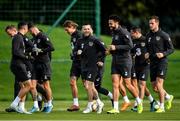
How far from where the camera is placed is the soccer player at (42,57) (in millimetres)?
24641

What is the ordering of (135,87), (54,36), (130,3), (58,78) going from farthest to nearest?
(130,3) → (54,36) → (58,78) → (135,87)

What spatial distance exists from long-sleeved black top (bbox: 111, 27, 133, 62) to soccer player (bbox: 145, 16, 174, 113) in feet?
2.35

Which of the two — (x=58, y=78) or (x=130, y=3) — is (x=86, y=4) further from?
(x=130, y=3)

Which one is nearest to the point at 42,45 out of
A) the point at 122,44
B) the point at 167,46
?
the point at 122,44

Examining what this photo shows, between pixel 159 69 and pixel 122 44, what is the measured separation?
1169 millimetres

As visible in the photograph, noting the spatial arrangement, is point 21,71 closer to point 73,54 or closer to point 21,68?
point 21,68

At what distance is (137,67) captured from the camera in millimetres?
26219

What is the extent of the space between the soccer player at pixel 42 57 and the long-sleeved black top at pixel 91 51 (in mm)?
862

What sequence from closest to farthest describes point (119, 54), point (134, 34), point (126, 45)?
1. point (126, 45)
2. point (119, 54)
3. point (134, 34)

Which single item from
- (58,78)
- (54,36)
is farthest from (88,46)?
(54,36)

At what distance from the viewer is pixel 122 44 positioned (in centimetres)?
2394

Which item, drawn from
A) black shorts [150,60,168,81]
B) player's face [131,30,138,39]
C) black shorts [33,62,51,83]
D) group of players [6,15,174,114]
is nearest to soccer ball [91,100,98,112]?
group of players [6,15,174,114]

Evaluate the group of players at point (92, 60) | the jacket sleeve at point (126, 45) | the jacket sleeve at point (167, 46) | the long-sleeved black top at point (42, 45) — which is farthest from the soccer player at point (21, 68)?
the jacket sleeve at point (167, 46)

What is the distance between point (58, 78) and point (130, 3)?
2314cm
